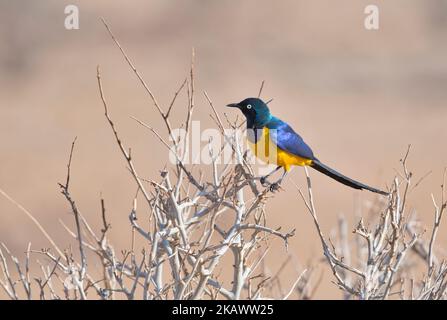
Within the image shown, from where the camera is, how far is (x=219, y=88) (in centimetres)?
2150

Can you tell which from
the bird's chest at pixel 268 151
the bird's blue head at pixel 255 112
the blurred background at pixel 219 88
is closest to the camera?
the bird's chest at pixel 268 151

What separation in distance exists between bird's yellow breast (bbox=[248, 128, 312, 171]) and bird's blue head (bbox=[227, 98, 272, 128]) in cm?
7

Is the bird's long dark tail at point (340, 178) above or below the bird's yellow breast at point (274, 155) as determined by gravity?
below

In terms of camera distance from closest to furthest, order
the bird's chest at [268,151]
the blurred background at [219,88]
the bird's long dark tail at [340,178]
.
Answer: the bird's long dark tail at [340,178], the bird's chest at [268,151], the blurred background at [219,88]

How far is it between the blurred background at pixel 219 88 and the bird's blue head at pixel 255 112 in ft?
23.9

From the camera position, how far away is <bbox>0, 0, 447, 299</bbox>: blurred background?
1686 centimetres

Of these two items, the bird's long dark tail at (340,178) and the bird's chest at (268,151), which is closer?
the bird's long dark tail at (340,178)

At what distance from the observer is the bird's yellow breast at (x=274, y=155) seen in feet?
20.4

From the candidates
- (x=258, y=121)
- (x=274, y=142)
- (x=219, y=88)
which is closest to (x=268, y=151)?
(x=274, y=142)

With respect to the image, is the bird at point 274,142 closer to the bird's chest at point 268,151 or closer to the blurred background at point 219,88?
the bird's chest at point 268,151

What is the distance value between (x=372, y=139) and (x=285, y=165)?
1274 cm

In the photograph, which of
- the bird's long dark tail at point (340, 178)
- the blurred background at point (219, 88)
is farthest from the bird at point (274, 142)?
the blurred background at point (219, 88)

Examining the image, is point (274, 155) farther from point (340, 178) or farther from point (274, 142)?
point (340, 178)
